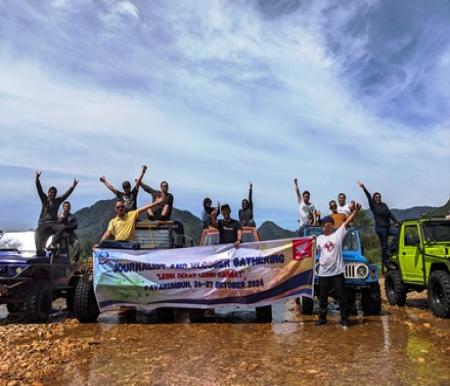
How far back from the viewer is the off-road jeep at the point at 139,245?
9.23m

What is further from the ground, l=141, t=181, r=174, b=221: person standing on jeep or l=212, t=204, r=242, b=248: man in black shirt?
l=141, t=181, r=174, b=221: person standing on jeep

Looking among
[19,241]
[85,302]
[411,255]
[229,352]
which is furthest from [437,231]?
[19,241]

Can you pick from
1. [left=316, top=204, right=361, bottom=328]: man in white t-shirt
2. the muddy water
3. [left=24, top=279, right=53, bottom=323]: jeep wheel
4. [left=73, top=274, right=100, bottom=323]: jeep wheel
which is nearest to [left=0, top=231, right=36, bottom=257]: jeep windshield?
[left=24, top=279, right=53, bottom=323]: jeep wheel

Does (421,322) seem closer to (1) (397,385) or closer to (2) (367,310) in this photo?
(2) (367,310)

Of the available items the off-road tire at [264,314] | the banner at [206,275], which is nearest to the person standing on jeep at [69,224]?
the banner at [206,275]

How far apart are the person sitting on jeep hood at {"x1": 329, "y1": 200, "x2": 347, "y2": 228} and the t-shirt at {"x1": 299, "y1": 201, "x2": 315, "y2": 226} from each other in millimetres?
876

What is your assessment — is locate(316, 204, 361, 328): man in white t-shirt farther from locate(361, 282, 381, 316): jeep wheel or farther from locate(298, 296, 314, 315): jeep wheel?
locate(361, 282, 381, 316): jeep wheel

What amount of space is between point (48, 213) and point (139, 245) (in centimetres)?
317

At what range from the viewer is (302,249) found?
8.96 metres

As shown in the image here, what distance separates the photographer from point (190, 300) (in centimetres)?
913

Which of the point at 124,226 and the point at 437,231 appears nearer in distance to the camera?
the point at 124,226

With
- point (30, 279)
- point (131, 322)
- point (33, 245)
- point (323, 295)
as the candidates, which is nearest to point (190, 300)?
point (131, 322)

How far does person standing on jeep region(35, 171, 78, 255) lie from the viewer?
1128 centimetres

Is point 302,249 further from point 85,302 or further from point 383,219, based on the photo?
point 383,219
